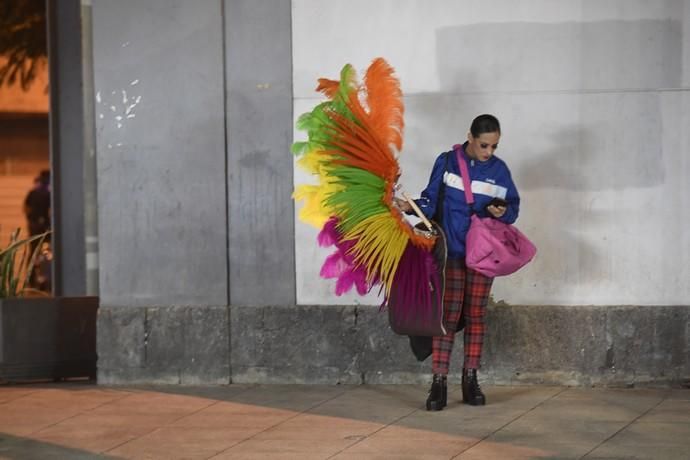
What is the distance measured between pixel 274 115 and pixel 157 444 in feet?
8.61

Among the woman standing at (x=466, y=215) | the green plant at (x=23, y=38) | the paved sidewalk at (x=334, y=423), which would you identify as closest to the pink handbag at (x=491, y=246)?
the woman standing at (x=466, y=215)

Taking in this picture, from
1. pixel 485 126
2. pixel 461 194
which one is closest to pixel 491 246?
pixel 461 194

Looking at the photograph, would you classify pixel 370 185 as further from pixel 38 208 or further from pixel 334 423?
pixel 38 208

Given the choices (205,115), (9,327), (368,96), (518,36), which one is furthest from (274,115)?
(9,327)

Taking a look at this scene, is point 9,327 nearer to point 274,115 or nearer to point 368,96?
point 274,115

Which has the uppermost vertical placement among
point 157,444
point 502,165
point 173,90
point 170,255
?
point 173,90

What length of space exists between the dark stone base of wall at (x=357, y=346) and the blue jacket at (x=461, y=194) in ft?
3.39

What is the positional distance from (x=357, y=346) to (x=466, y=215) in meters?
1.45

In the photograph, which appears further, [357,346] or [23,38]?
[23,38]

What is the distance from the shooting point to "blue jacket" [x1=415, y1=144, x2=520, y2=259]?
7586 millimetres

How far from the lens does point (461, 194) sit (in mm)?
7605

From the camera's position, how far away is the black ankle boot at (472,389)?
305 inches

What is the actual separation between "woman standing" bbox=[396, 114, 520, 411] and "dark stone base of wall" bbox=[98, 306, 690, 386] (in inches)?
27.1

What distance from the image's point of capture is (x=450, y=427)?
7.16 m
